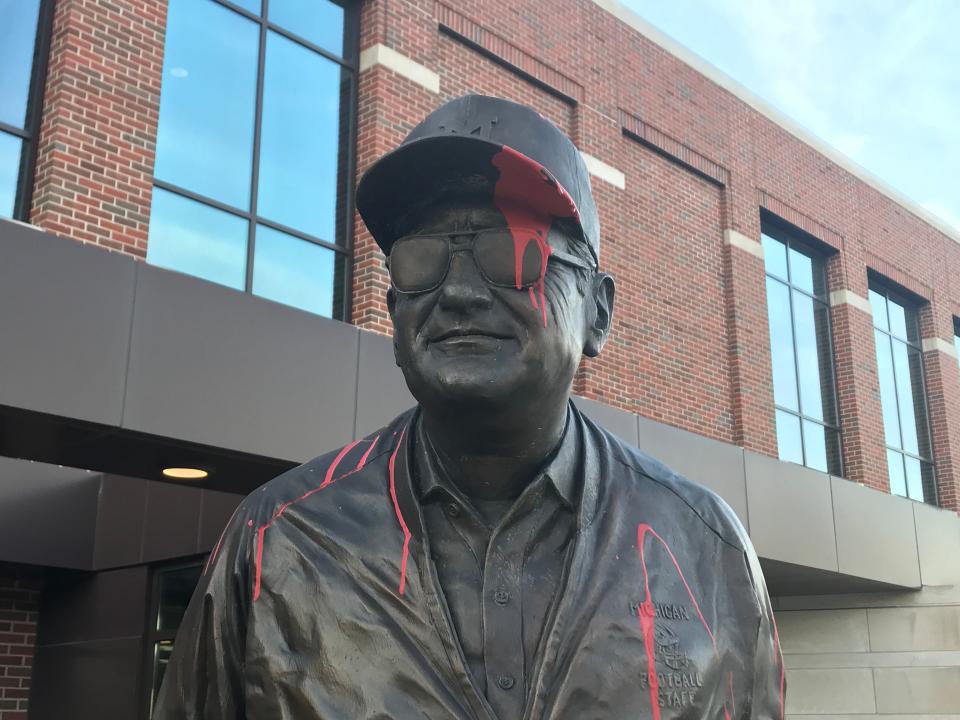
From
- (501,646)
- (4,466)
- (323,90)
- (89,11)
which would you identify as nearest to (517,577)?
(501,646)

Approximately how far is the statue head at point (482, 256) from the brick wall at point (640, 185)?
24.7 feet

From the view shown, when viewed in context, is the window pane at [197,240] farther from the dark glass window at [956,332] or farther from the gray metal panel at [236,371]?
the dark glass window at [956,332]

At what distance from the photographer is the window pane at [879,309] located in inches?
786

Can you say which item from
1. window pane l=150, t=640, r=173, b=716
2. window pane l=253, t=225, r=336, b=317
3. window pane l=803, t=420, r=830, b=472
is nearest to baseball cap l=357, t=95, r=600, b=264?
window pane l=253, t=225, r=336, b=317

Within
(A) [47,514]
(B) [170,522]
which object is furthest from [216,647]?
(A) [47,514]

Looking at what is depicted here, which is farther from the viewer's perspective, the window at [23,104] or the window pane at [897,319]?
the window pane at [897,319]

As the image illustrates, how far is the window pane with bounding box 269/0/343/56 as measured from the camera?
11.3 metres

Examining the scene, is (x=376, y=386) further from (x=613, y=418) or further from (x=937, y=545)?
(x=937, y=545)

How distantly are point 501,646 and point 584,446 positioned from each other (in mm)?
410

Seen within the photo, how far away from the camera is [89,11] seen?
30.2 feet

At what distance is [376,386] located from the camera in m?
9.78

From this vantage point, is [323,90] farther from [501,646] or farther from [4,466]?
[501,646]

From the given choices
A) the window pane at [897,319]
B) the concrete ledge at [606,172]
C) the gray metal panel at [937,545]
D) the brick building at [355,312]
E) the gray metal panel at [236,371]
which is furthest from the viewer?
the window pane at [897,319]

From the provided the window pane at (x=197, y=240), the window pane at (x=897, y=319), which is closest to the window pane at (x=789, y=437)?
the window pane at (x=897, y=319)
